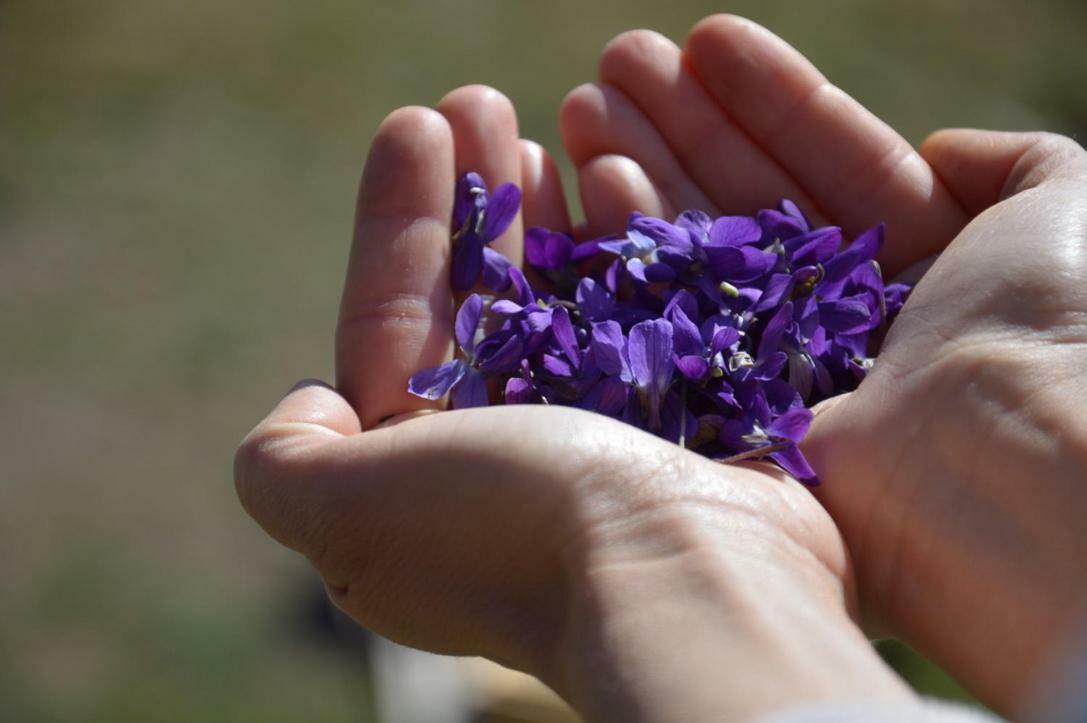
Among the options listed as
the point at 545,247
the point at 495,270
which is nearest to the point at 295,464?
the point at 495,270

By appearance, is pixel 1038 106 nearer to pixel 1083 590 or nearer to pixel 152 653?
pixel 1083 590

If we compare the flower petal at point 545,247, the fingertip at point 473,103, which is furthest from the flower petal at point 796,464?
the fingertip at point 473,103

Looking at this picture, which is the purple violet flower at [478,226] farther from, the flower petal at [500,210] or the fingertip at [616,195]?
the fingertip at [616,195]

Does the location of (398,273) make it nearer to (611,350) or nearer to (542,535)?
(611,350)

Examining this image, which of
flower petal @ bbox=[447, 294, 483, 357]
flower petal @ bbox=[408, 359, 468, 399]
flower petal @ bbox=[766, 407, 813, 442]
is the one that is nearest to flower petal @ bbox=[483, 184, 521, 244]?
flower petal @ bbox=[447, 294, 483, 357]

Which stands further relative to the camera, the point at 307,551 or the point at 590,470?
the point at 307,551

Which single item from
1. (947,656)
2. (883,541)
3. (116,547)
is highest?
(883,541)

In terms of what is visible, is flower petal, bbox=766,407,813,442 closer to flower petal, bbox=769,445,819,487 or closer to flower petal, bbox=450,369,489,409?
flower petal, bbox=769,445,819,487

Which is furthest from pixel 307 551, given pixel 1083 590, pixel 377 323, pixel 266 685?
pixel 266 685
